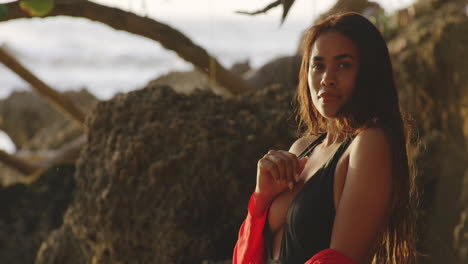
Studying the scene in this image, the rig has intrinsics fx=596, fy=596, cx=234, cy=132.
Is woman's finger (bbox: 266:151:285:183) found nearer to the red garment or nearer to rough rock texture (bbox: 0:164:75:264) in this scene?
the red garment

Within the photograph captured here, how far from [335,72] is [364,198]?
37 centimetres

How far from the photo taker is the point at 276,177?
177 cm

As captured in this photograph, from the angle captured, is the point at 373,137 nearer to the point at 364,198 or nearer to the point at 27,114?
the point at 364,198

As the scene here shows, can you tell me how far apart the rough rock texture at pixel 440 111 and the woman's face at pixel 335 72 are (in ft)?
6.47

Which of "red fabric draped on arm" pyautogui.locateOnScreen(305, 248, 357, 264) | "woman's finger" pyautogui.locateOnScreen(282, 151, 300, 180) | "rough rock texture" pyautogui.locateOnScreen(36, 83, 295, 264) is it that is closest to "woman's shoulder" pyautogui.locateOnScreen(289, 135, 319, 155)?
"woman's finger" pyautogui.locateOnScreen(282, 151, 300, 180)

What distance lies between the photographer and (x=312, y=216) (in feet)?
5.25

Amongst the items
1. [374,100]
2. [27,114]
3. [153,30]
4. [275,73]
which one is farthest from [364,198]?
[27,114]

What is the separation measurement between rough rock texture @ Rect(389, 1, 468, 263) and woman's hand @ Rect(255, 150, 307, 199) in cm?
184

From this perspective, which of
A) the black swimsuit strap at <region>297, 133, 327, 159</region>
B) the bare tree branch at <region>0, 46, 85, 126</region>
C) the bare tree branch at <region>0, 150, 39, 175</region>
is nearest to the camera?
the black swimsuit strap at <region>297, 133, 327, 159</region>

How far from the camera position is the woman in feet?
5.04

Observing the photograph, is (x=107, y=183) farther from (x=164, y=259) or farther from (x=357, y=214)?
(x=357, y=214)

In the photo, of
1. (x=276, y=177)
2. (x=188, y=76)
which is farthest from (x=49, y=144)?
(x=276, y=177)

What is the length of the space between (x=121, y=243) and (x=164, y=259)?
0.99 ft

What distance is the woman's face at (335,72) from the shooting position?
5.40 ft
